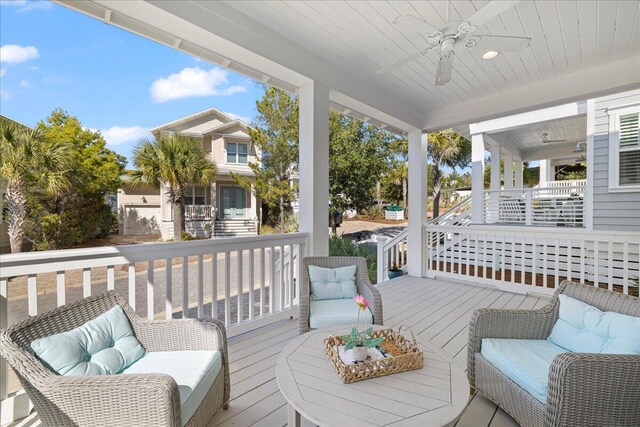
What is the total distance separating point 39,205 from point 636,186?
501 inches

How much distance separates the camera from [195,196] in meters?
11.0

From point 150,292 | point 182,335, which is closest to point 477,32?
point 182,335

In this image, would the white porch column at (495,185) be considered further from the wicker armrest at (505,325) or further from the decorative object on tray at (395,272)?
the wicker armrest at (505,325)

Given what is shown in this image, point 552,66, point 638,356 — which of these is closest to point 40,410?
point 638,356

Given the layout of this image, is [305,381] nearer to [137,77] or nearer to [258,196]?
[258,196]

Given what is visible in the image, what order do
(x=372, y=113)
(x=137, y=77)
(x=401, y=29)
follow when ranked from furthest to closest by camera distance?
(x=137, y=77), (x=372, y=113), (x=401, y=29)

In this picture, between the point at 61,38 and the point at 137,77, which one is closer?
the point at 61,38

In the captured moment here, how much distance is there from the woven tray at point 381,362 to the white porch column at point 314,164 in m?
1.85

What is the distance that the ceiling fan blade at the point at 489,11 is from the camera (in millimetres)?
1700

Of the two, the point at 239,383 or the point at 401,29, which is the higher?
the point at 401,29

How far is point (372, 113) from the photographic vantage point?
14.5ft

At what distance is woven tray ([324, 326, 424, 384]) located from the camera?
53.6 inches

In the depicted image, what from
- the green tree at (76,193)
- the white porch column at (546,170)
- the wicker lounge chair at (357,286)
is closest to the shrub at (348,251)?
the wicker lounge chair at (357,286)

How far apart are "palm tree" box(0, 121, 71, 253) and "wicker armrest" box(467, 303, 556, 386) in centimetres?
842
